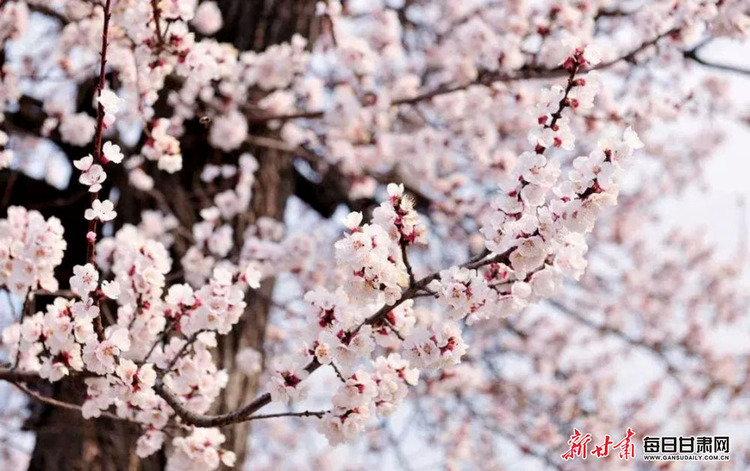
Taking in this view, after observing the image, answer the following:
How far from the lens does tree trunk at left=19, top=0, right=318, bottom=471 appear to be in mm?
3537

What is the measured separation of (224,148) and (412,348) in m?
2.51

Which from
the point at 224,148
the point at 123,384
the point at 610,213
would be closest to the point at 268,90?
the point at 224,148

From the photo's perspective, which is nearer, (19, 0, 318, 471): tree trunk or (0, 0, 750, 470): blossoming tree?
(0, 0, 750, 470): blossoming tree

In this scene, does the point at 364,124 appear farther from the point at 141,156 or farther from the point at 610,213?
the point at 610,213

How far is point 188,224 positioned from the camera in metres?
4.20
